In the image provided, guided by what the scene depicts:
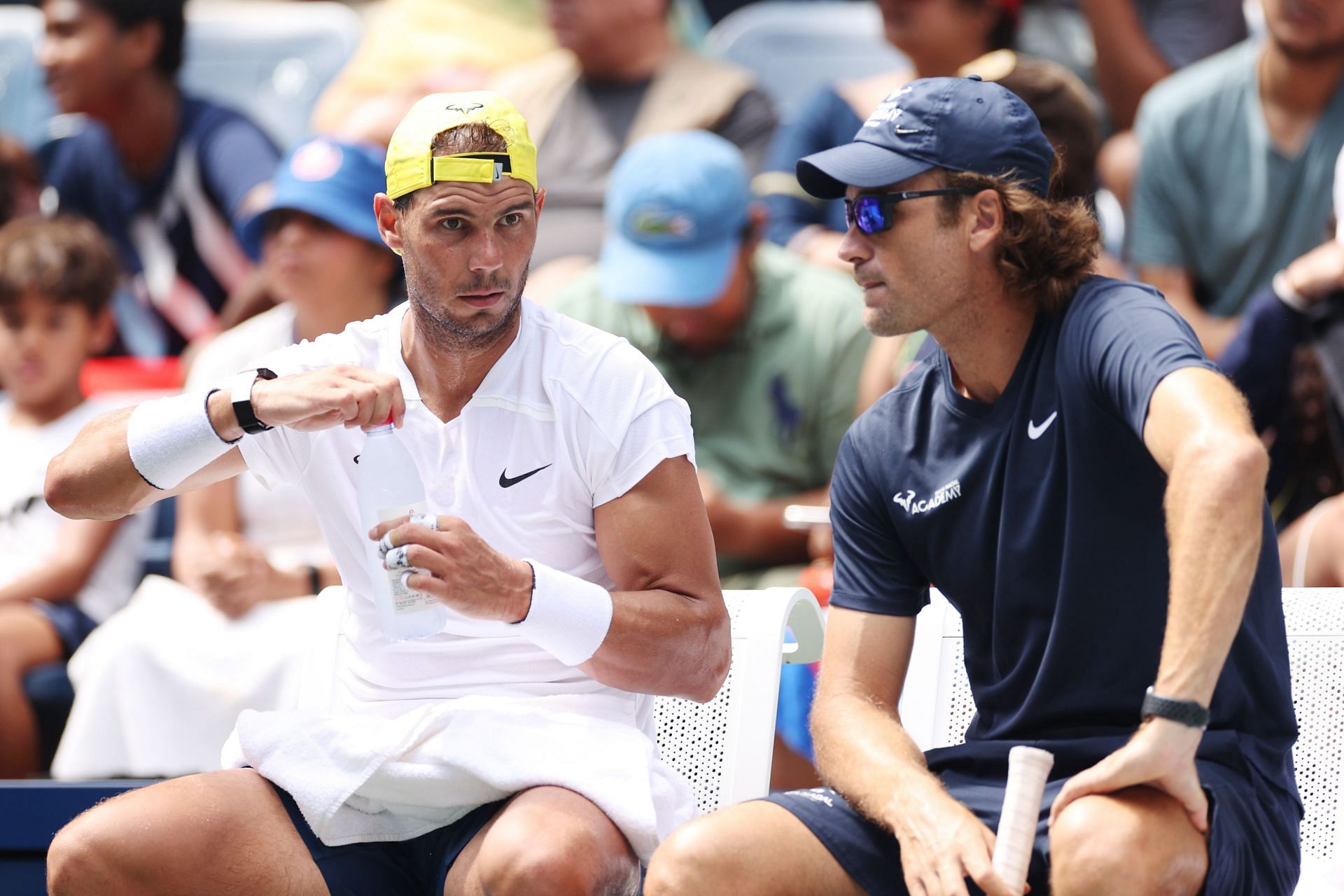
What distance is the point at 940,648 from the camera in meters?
→ 2.88

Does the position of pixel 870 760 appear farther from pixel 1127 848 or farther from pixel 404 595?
pixel 404 595

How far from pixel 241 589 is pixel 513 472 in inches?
66.3

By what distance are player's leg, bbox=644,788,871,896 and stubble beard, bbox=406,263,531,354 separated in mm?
808

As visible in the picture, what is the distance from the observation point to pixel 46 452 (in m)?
4.52

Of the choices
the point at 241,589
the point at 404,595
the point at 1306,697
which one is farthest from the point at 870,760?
the point at 241,589

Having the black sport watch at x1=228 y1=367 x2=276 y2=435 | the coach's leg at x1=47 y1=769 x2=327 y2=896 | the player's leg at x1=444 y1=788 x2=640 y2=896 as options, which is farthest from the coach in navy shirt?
the black sport watch at x1=228 y1=367 x2=276 y2=435

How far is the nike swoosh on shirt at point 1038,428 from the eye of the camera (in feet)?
7.74

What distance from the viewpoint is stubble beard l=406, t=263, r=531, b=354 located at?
2.57m

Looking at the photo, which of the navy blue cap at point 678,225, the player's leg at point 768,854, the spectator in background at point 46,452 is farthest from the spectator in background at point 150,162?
the player's leg at point 768,854

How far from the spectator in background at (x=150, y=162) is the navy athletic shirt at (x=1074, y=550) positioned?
360cm

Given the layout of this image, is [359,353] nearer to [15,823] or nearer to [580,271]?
[15,823]

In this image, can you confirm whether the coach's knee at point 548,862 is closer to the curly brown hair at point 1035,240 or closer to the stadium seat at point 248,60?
the curly brown hair at point 1035,240

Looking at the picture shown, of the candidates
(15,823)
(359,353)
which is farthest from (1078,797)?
(15,823)

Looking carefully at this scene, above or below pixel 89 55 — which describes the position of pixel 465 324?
above
